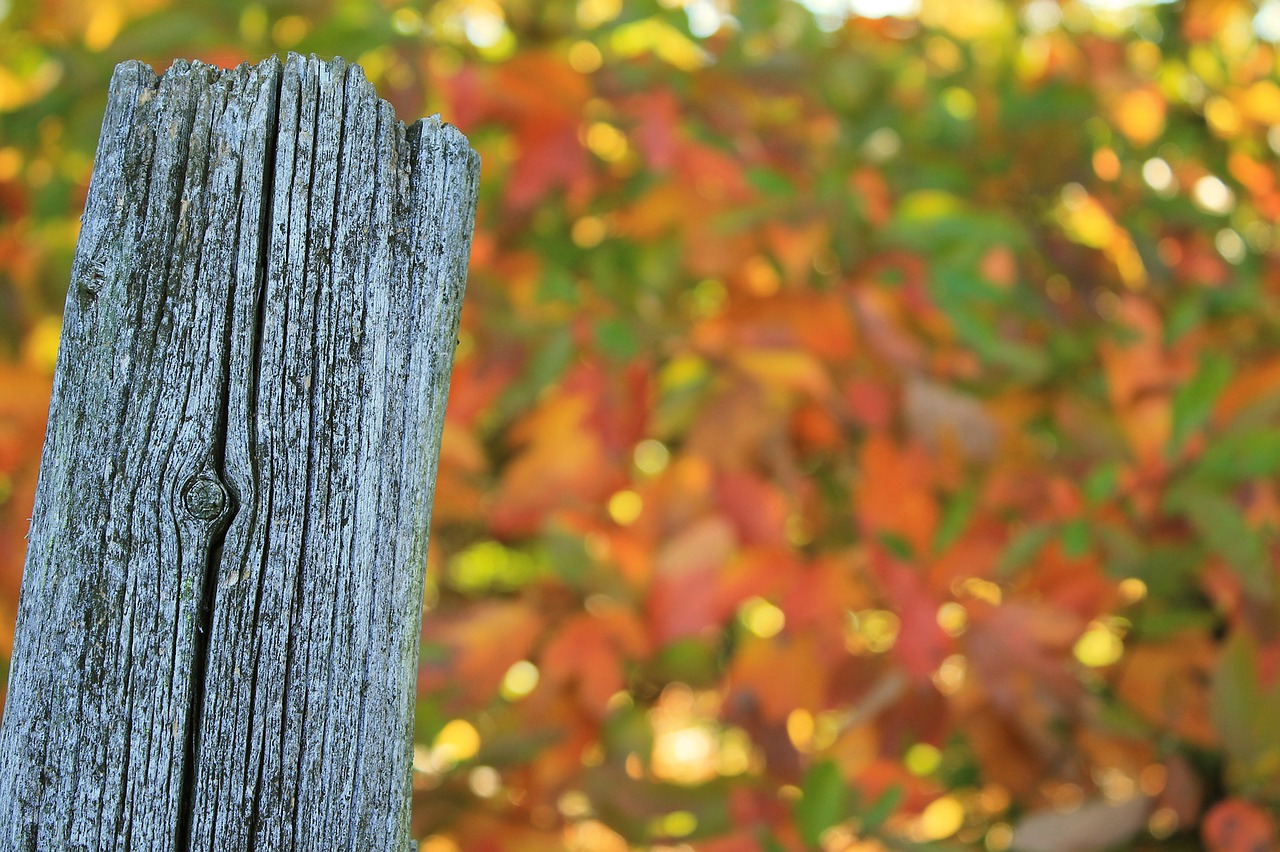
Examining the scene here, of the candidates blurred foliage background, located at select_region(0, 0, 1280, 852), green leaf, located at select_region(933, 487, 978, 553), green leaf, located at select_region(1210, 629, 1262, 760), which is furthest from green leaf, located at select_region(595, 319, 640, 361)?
green leaf, located at select_region(1210, 629, 1262, 760)

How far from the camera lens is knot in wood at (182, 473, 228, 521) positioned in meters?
0.87

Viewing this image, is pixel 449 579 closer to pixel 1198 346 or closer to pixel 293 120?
pixel 1198 346

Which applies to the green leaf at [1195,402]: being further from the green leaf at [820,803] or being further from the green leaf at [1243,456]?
the green leaf at [820,803]

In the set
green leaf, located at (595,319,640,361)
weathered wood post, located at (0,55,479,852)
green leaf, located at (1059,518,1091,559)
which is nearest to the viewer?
weathered wood post, located at (0,55,479,852)

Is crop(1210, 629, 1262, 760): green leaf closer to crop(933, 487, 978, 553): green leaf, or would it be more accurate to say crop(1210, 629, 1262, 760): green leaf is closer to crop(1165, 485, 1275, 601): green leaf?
crop(1165, 485, 1275, 601): green leaf

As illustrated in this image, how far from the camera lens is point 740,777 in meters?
1.72

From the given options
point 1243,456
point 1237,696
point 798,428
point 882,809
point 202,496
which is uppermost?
point 798,428

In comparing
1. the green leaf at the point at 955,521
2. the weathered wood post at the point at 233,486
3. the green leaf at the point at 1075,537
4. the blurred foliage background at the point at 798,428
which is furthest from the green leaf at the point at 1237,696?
the weathered wood post at the point at 233,486

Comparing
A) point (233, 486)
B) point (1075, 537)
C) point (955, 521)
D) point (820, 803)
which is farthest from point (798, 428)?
point (233, 486)

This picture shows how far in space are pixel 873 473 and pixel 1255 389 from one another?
0.73 m

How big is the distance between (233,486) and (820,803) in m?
1.04

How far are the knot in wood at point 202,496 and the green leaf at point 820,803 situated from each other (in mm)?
1040

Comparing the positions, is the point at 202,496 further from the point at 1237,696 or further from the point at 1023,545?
the point at 1237,696

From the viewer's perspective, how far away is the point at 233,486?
Answer: 34.5 inches
